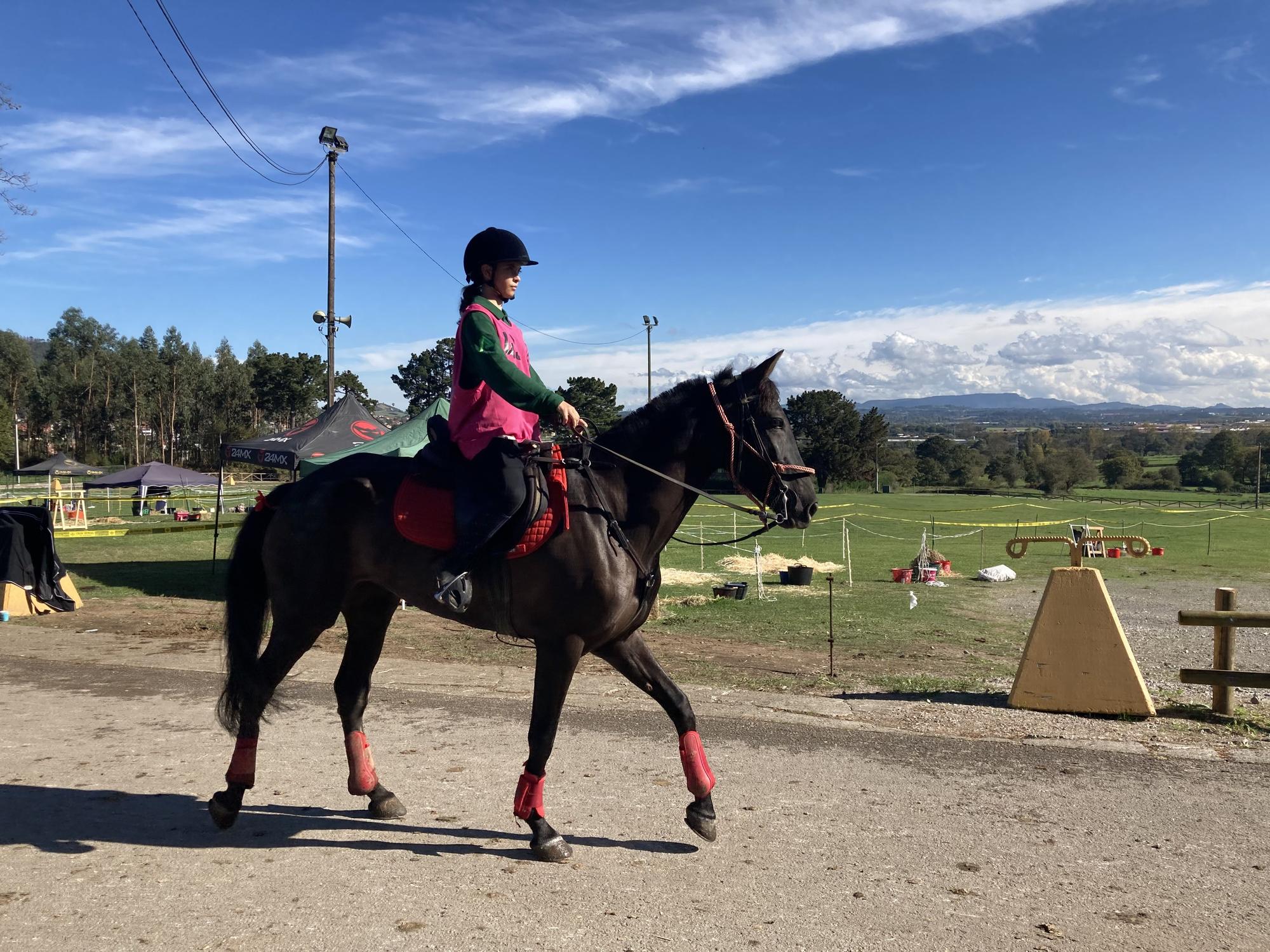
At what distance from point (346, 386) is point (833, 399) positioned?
45.0 m

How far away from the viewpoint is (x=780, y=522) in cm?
470

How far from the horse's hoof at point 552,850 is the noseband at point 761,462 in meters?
1.93

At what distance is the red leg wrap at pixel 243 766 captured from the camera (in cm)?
478

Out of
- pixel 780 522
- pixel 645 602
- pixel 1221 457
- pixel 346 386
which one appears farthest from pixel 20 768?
pixel 1221 457

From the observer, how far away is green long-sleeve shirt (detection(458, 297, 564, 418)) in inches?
175

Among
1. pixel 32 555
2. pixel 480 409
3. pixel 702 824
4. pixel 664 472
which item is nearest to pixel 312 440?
pixel 32 555

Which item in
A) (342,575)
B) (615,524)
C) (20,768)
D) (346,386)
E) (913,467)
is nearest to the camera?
(615,524)

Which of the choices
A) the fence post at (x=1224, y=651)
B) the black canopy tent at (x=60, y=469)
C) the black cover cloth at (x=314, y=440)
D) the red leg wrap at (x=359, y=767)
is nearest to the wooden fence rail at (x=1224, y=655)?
the fence post at (x=1224, y=651)

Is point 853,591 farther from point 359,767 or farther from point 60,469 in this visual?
point 60,469

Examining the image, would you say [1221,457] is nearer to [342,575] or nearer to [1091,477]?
[1091,477]

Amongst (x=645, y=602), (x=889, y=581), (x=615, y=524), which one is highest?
(x=615, y=524)

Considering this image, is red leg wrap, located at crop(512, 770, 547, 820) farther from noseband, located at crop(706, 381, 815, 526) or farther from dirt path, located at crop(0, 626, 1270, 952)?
noseband, located at crop(706, 381, 815, 526)

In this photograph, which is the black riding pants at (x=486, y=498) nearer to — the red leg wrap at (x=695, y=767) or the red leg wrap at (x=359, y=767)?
the red leg wrap at (x=359, y=767)

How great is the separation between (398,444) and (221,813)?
10.6 meters
